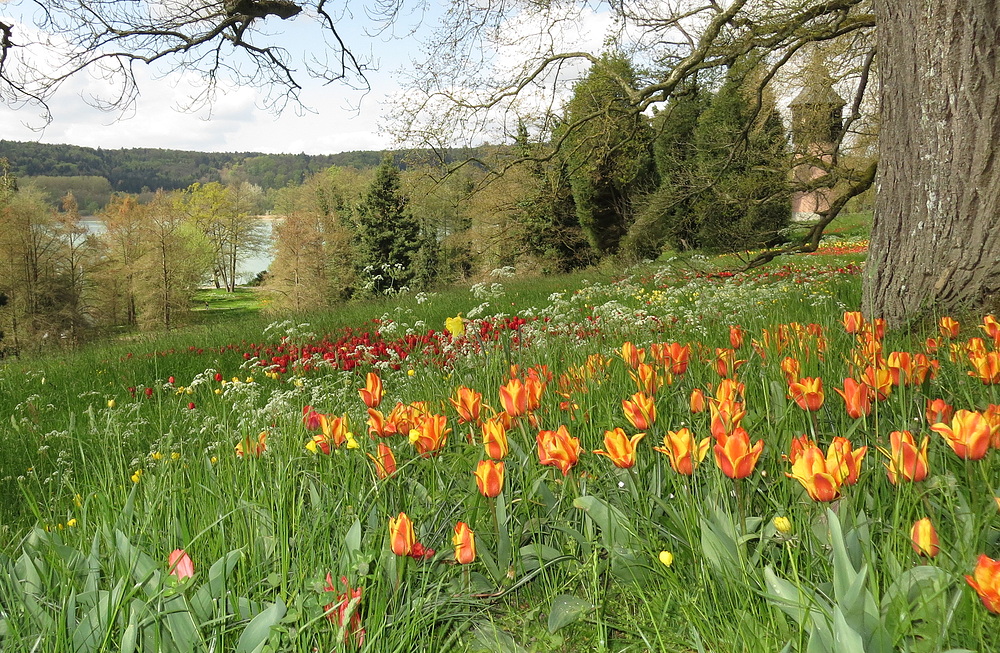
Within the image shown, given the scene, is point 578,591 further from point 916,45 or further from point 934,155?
point 916,45

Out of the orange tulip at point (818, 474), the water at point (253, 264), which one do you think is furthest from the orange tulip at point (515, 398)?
the water at point (253, 264)

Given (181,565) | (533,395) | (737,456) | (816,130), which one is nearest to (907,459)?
(737,456)

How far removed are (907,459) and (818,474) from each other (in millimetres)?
238

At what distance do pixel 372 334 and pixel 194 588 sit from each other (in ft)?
18.0

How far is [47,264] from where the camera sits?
27750 millimetres

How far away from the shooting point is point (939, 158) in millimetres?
3525

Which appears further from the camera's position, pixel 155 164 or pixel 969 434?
pixel 155 164

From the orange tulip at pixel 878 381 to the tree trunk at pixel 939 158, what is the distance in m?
1.93

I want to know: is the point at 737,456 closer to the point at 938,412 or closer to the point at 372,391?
the point at 938,412

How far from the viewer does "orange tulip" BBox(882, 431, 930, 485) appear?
1220mm

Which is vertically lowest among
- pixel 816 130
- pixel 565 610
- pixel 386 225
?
pixel 565 610

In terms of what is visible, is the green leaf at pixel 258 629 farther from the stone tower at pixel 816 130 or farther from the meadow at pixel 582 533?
the stone tower at pixel 816 130

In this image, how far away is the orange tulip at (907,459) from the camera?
1.22 meters

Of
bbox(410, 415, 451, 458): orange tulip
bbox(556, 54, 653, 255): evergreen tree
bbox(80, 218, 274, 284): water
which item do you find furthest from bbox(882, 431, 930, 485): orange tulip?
bbox(80, 218, 274, 284): water
